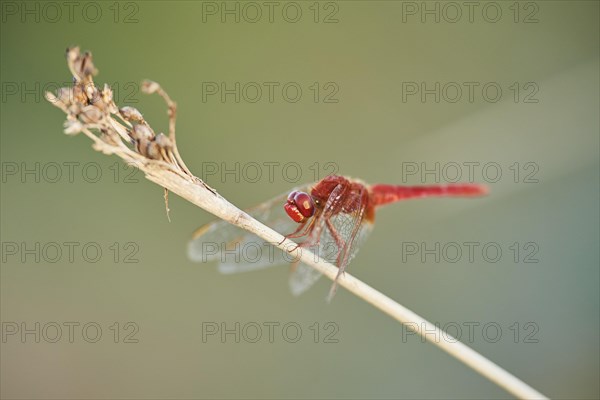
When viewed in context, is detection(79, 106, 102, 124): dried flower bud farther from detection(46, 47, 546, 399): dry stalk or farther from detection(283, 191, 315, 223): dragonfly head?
detection(283, 191, 315, 223): dragonfly head

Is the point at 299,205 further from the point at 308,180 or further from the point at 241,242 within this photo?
the point at 308,180

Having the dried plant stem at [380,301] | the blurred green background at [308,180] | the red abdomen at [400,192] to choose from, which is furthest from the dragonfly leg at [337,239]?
the blurred green background at [308,180]

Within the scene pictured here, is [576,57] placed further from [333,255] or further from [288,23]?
[333,255]

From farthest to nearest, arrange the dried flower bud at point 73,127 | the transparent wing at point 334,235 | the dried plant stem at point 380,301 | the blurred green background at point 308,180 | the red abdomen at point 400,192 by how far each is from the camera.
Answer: the blurred green background at point 308,180 → the red abdomen at point 400,192 → the transparent wing at point 334,235 → the dried plant stem at point 380,301 → the dried flower bud at point 73,127

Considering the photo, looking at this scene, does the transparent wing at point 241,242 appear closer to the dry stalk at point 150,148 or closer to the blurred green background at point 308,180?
the dry stalk at point 150,148

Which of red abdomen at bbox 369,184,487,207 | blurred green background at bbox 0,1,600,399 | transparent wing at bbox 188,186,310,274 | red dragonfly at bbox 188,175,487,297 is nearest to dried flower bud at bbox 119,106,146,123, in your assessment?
red dragonfly at bbox 188,175,487,297

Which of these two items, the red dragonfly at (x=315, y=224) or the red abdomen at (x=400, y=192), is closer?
the red dragonfly at (x=315, y=224)

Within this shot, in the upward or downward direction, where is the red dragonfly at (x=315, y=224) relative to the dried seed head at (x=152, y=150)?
downward

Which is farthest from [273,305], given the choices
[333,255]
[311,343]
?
[333,255]
